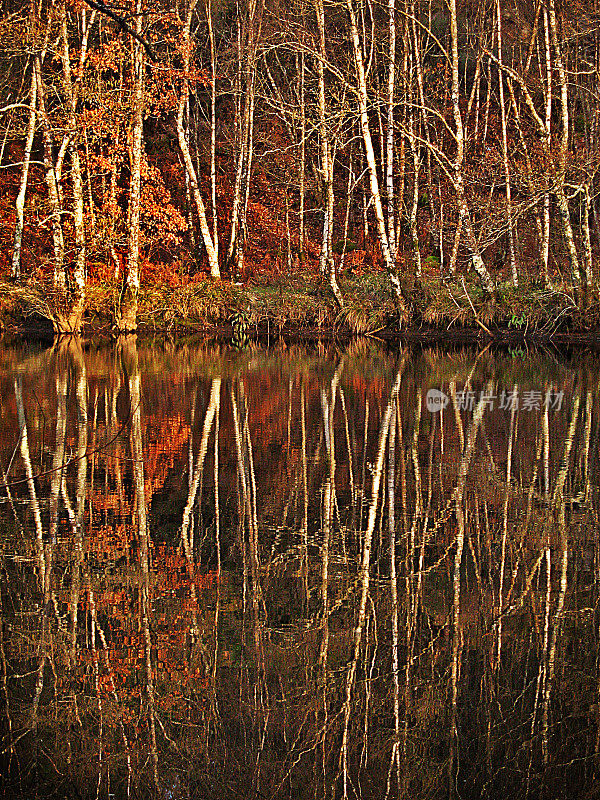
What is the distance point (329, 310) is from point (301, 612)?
78.8 feet

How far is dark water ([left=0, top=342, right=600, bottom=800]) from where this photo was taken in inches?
173

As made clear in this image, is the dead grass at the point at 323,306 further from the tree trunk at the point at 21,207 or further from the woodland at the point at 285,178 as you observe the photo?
the tree trunk at the point at 21,207

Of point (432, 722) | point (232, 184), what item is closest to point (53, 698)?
point (432, 722)

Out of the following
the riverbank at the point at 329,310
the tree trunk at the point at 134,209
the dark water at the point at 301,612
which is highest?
the tree trunk at the point at 134,209

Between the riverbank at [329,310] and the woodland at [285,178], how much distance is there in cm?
6

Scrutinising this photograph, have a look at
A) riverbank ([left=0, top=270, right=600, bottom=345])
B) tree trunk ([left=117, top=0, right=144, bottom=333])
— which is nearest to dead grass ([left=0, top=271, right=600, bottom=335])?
riverbank ([left=0, top=270, right=600, bottom=345])

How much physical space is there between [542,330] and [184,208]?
19.6 metres

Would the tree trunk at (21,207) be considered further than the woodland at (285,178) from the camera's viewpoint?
Yes

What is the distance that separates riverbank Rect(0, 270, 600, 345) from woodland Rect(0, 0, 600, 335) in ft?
0.21

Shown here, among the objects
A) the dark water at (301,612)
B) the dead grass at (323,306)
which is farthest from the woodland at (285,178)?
the dark water at (301,612)

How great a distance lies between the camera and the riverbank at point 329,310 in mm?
25969

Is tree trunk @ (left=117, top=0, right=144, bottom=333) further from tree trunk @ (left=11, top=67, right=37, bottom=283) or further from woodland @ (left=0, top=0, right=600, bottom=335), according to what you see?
tree trunk @ (left=11, top=67, right=37, bottom=283)

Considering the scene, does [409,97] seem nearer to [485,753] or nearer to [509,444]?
[509,444]

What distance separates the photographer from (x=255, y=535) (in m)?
7.80
